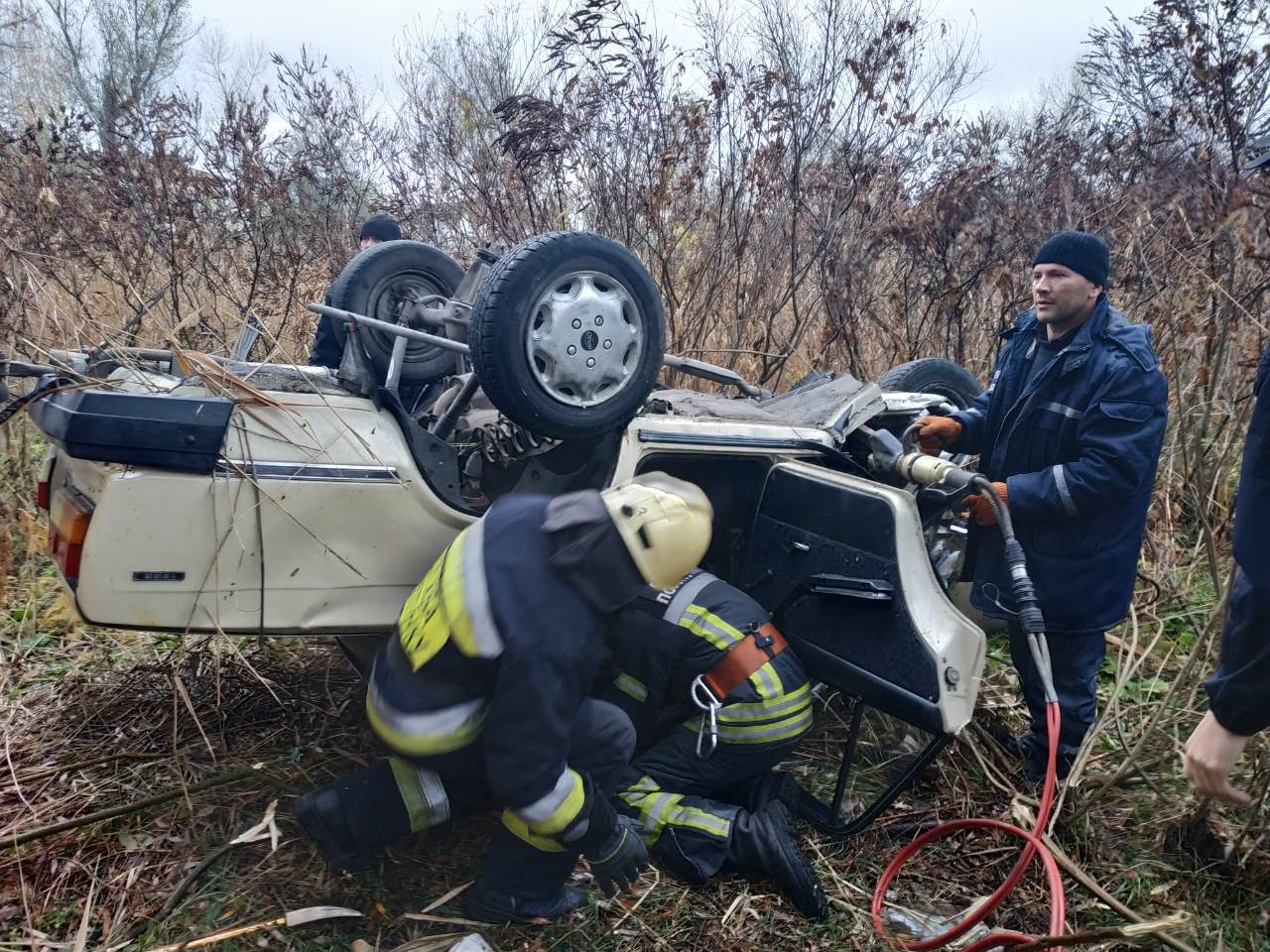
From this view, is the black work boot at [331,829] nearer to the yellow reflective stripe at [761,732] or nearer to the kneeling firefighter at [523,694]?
the kneeling firefighter at [523,694]

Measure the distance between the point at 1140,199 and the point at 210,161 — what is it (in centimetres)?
664

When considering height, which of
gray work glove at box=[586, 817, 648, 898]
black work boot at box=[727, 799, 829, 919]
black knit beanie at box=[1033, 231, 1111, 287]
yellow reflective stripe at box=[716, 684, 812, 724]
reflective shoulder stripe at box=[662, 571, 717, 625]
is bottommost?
black work boot at box=[727, 799, 829, 919]

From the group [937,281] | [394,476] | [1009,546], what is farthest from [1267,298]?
[394,476]

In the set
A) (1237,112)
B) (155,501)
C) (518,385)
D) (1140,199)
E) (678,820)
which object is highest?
(1237,112)

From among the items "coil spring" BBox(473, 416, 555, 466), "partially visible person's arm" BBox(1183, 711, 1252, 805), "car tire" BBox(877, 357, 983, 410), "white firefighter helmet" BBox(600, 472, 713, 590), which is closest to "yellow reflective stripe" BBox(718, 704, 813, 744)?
"white firefighter helmet" BBox(600, 472, 713, 590)

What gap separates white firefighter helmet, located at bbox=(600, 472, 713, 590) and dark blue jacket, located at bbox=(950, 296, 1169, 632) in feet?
4.41

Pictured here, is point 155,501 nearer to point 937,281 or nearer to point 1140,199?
point 937,281

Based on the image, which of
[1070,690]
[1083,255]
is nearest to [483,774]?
[1070,690]

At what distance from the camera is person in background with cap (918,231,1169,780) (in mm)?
2945

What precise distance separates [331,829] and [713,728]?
1.13 m

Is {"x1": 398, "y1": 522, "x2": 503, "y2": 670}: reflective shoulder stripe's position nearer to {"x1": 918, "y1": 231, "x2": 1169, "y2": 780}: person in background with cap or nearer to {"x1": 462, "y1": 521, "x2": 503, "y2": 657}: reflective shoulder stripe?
{"x1": 462, "y1": 521, "x2": 503, "y2": 657}: reflective shoulder stripe

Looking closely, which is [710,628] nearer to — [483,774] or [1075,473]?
[483,774]

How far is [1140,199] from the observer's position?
581cm

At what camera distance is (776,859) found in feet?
8.60
